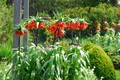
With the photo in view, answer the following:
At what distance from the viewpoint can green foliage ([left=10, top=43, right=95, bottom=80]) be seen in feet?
16.9

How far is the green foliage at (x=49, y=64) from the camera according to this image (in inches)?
203

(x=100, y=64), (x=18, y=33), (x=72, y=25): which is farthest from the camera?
(x=100, y=64)

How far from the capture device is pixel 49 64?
5141 mm

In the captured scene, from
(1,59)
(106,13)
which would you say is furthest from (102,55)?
(106,13)

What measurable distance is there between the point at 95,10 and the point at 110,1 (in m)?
5.25

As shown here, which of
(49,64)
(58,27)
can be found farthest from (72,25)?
(49,64)

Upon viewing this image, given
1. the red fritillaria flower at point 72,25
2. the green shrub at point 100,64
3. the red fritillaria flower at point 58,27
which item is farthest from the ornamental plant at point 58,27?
the green shrub at point 100,64

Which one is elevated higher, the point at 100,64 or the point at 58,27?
the point at 58,27

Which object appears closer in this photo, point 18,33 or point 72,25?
point 18,33

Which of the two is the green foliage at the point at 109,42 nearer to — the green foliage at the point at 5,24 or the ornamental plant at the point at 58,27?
the green foliage at the point at 5,24

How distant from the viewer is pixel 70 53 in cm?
542

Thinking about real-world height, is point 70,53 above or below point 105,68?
above

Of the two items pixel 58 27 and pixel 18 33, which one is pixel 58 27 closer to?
pixel 58 27

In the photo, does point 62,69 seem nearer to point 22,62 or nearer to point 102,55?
point 22,62
